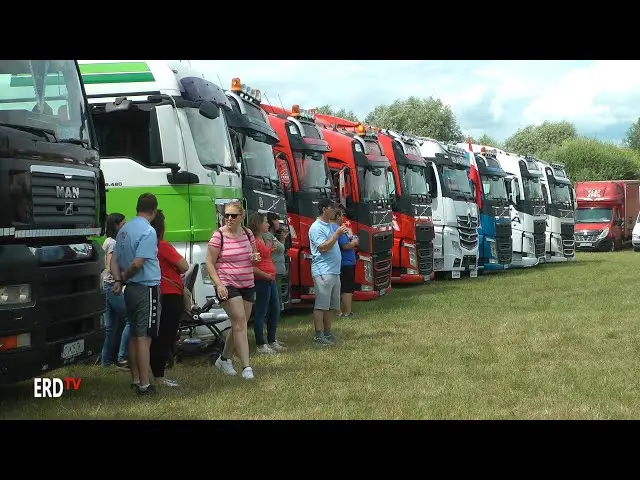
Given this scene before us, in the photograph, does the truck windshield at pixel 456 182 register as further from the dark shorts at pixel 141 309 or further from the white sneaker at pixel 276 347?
the dark shorts at pixel 141 309

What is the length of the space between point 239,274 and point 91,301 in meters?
1.71

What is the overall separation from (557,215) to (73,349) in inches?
974

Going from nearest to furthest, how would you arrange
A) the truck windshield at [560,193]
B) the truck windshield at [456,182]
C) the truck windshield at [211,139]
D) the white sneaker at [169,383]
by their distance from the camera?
1. the white sneaker at [169,383]
2. the truck windshield at [211,139]
3. the truck windshield at [456,182]
4. the truck windshield at [560,193]

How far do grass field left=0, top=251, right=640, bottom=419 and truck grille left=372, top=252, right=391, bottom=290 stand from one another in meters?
1.86

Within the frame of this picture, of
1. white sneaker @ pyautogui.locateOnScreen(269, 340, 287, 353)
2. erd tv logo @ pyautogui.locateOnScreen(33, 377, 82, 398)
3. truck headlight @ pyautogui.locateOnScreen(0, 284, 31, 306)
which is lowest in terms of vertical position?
white sneaker @ pyautogui.locateOnScreen(269, 340, 287, 353)

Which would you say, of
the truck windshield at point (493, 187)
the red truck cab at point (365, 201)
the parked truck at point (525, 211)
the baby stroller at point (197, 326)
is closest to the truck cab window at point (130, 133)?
the baby stroller at point (197, 326)

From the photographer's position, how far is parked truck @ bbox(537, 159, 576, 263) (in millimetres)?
29672

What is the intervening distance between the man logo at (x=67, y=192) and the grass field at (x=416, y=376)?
1.73 metres

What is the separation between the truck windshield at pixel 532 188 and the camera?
91.2 feet

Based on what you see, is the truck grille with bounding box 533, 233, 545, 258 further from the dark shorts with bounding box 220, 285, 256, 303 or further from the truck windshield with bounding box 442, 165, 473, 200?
the dark shorts with bounding box 220, 285, 256, 303

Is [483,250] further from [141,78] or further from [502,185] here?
[141,78]

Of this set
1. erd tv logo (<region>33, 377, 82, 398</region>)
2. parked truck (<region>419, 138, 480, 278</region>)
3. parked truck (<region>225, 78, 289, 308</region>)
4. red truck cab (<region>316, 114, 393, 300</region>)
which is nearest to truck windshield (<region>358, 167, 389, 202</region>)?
red truck cab (<region>316, 114, 393, 300</region>)

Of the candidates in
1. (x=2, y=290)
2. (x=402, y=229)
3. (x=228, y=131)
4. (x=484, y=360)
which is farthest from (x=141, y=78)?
(x=402, y=229)

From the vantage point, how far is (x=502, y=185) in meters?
25.7
